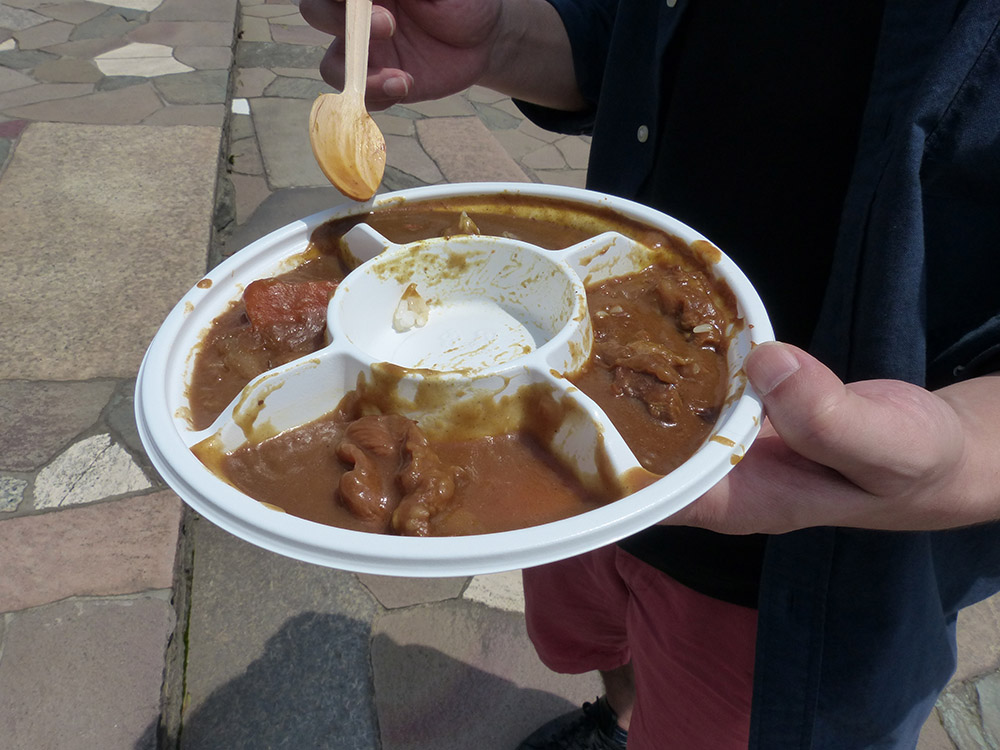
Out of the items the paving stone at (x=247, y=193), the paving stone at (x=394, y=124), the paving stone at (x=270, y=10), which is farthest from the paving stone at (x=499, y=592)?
the paving stone at (x=270, y=10)

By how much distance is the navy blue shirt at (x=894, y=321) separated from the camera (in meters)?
1.21

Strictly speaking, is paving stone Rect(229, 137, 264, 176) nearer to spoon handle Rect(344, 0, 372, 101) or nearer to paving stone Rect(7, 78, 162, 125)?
paving stone Rect(7, 78, 162, 125)

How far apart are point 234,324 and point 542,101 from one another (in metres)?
1.28

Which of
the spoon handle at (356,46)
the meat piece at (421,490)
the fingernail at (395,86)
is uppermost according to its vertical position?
the spoon handle at (356,46)

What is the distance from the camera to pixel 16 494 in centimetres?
293

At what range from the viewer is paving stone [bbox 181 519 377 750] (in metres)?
Result: 2.48

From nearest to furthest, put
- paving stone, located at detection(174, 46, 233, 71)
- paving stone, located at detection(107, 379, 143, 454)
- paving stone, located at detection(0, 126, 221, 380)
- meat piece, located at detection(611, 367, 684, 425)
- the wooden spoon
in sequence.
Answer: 1. meat piece, located at detection(611, 367, 684, 425)
2. the wooden spoon
3. paving stone, located at detection(107, 379, 143, 454)
4. paving stone, located at detection(0, 126, 221, 380)
5. paving stone, located at detection(174, 46, 233, 71)

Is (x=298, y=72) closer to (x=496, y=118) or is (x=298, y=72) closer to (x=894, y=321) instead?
(x=496, y=118)

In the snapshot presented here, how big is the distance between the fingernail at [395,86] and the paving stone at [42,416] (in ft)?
7.56

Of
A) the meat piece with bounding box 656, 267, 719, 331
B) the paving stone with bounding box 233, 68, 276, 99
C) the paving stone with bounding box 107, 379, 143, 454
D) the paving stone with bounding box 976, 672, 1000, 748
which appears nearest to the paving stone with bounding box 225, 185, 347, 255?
the paving stone with bounding box 107, 379, 143, 454

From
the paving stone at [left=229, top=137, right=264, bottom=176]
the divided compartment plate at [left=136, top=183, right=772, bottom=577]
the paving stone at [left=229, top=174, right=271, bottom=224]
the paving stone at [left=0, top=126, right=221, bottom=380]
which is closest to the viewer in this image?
the divided compartment plate at [left=136, top=183, right=772, bottom=577]

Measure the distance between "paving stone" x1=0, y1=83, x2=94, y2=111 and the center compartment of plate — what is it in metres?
5.52

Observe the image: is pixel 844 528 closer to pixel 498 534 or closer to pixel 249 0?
pixel 498 534

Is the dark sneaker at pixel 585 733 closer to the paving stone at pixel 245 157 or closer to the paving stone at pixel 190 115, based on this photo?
the paving stone at pixel 245 157
